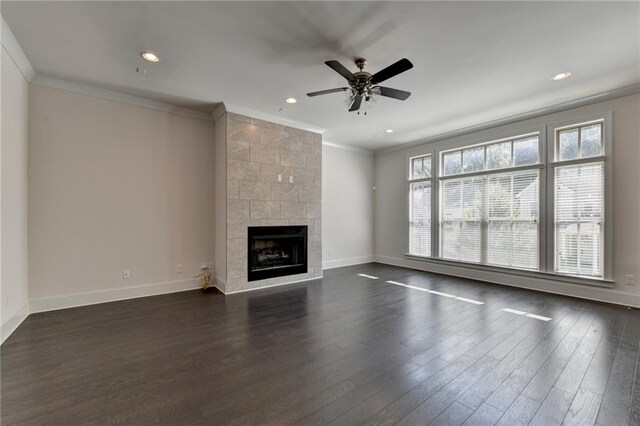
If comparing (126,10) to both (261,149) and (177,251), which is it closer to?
(261,149)

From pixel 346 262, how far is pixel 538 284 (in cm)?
379

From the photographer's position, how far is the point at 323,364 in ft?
7.78

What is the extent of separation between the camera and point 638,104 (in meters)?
3.84

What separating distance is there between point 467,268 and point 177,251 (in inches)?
218

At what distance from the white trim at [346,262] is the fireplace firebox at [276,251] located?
1214 mm

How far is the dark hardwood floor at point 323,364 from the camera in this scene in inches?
70.9

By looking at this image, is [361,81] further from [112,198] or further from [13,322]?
[13,322]

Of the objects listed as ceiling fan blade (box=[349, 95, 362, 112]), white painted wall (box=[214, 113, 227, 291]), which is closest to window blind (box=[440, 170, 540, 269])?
ceiling fan blade (box=[349, 95, 362, 112])

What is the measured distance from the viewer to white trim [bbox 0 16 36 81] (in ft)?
8.68

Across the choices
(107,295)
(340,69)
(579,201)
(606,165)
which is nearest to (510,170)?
(579,201)

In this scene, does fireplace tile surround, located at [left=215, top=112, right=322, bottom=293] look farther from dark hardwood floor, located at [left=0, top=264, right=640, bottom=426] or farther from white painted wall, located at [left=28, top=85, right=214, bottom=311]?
dark hardwood floor, located at [left=0, top=264, right=640, bottom=426]

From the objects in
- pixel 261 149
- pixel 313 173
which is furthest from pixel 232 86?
pixel 313 173

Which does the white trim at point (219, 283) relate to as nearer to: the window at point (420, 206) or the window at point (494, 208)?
the window at point (420, 206)

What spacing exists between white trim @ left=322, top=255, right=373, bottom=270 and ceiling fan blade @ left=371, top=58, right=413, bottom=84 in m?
4.42
